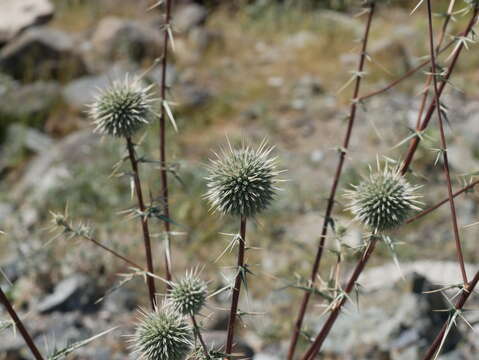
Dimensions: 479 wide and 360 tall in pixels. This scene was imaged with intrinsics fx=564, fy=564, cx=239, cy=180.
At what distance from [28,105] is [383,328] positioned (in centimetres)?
510

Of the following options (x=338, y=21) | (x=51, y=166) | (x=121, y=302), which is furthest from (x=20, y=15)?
(x=121, y=302)

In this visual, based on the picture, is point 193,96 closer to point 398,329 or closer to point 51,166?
point 51,166

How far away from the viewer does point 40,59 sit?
309 inches

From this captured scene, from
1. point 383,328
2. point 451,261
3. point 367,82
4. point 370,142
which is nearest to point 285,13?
point 367,82

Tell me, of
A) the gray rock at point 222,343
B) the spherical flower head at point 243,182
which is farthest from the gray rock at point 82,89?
the spherical flower head at point 243,182

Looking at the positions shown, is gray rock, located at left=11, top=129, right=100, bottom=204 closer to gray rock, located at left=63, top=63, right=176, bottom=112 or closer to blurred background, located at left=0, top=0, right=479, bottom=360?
blurred background, located at left=0, top=0, right=479, bottom=360

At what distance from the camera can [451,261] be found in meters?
4.38

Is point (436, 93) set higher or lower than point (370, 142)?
lower

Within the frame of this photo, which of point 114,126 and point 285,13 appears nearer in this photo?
point 114,126

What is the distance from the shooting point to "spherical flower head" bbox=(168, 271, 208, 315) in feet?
6.19

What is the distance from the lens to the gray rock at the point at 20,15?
28.4 ft

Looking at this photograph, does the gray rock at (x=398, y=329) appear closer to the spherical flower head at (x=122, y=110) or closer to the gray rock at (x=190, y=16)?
the spherical flower head at (x=122, y=110)

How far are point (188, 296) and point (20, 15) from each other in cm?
846

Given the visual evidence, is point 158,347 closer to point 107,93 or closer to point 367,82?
point 107,93
